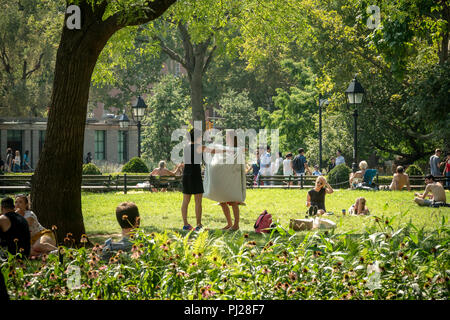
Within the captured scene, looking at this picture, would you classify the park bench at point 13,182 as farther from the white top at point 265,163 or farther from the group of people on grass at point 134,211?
the group of people on grass at point 134,211

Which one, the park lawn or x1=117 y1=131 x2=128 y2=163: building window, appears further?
x1=117 y1=131 x2=128 y2=163: building window

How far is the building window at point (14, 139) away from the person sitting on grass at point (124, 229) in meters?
40.5

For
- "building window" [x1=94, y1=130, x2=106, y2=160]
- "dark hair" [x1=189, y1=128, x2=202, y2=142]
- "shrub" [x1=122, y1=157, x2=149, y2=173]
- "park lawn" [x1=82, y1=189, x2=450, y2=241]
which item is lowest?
"park lawn" [x1=82, y1=189, x2=450, y2=241]

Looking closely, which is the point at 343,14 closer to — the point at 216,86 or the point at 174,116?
the point at 174,116

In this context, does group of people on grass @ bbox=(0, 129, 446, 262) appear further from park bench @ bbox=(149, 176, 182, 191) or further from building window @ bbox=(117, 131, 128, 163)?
building window @ bbox=(117, 131, 128, 163)

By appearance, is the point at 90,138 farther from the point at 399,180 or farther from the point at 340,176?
the point at 399,180


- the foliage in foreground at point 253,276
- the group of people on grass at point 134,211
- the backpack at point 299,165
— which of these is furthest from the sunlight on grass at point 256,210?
the foliage in foreground at point 253,276

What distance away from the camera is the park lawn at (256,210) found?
12.3m

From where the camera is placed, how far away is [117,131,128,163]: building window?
51781 millimetres

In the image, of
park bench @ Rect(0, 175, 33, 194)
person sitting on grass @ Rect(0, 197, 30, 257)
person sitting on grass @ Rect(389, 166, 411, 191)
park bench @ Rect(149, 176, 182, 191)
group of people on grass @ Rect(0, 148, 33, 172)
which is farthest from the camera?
group of people on grass @ Rect(0, 148, 33, 172)

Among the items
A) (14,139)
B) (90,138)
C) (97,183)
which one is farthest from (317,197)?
(90,138)

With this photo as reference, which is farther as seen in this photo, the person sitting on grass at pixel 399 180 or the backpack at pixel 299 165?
the backpack at pixel 299 165

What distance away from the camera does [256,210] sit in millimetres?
15898

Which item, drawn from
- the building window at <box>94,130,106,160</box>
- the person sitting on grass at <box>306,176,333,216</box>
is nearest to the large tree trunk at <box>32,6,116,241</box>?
the person sitting on grass at <box>306,176,333,216</box>
